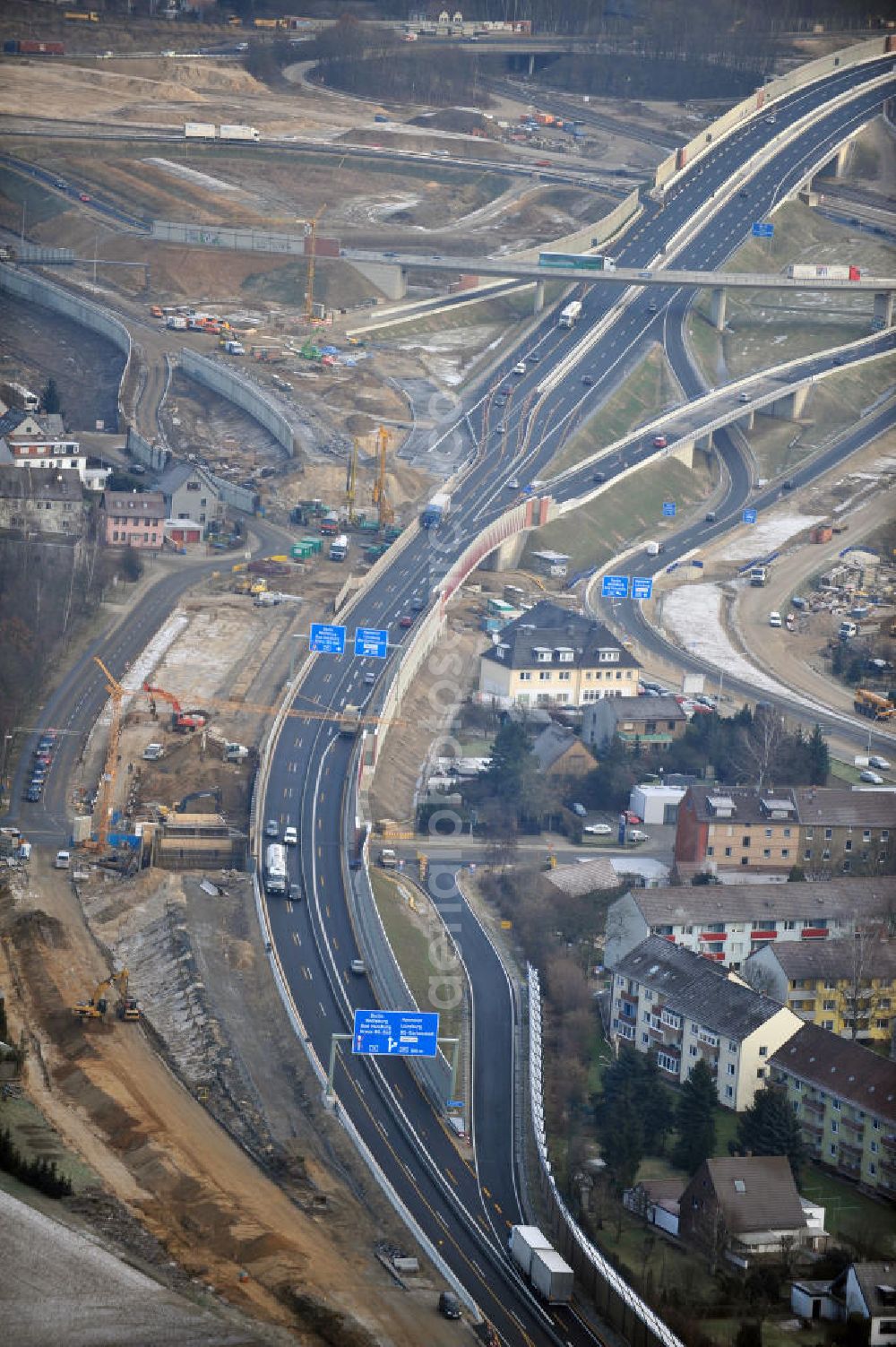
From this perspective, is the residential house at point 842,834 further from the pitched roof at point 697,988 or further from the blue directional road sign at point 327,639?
the blue directional road sign at point 327,639

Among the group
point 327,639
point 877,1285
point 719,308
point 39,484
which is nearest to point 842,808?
point 327,639

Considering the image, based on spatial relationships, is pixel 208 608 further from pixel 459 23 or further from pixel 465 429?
pixel 459 23

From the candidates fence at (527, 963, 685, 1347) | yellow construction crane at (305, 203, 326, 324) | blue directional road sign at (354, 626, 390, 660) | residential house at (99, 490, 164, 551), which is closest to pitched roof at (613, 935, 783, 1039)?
fence at (527, 963, 685, 1347)

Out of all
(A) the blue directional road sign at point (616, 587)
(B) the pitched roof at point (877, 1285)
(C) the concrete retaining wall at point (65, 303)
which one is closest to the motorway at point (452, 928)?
(B) the pitched roof at point (877, 1285)

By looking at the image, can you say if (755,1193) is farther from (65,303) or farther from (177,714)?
(65,303)

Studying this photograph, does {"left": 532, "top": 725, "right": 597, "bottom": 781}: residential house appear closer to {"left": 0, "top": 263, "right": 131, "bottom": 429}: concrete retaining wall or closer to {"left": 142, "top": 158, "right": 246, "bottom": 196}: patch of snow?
{"left": 0, "top": 263, "right": 131, "bottom": 429}: concrete retaining wall

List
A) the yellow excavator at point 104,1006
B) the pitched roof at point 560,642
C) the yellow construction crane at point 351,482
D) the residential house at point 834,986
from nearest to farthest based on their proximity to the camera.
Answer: the yellow excavator at point 104,1006 → the residential house at point 834,986 → the pitched roof at point 560,642 → the yellow construction crane at point 351,482
